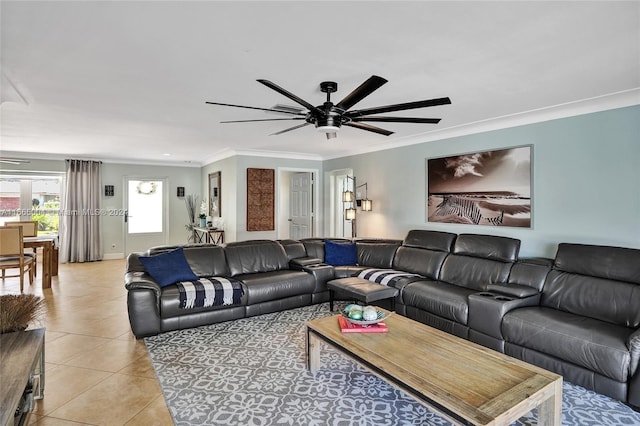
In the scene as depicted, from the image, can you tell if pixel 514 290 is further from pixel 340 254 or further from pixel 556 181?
pixel 340 254

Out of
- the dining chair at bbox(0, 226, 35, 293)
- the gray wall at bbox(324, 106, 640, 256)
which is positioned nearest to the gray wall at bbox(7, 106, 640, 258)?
the gray wall at bbox(324, 106, 640, 256)

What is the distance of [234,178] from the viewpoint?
21.9 ft

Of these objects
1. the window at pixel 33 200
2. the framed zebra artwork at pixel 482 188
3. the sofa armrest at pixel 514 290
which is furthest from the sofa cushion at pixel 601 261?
the window at pixel 33 200

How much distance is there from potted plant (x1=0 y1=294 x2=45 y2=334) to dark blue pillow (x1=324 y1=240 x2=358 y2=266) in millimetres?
3501

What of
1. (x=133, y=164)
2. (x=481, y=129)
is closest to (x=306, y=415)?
(x=481, y=129)

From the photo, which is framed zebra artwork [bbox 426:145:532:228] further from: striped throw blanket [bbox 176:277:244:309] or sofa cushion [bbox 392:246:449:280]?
striped throw blanket [bbox 176:277:244:309]

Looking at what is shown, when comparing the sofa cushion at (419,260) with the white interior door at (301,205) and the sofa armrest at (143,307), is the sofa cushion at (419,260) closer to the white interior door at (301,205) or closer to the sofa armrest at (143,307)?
the white interior door at (301,205)

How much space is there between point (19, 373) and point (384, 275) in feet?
11.4

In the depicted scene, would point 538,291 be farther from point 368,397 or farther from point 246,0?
point 246,0

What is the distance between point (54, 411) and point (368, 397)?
6.76 ft

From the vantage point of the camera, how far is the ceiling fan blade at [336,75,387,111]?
2.04m

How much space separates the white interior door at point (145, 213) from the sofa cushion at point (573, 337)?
26.9ft

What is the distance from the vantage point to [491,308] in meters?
3.08

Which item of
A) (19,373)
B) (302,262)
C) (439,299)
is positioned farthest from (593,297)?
(19,373)
